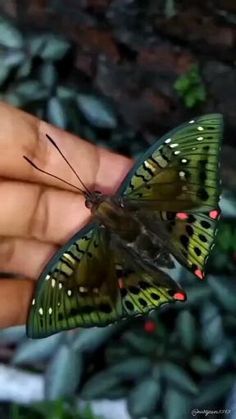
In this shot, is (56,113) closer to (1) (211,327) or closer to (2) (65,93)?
(2) (65,93)

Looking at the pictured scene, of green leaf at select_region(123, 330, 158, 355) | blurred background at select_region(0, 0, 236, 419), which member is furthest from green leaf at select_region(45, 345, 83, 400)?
green leaf at select_region(123, 330, 158, 355)

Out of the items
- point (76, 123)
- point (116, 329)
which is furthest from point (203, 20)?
point (116, 329)

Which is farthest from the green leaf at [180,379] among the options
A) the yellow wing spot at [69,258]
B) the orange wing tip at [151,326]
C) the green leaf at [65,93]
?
the green leaf at [65,93]

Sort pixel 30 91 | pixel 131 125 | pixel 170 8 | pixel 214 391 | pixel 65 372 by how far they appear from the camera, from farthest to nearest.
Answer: pixel 131 125 → pixel 30 91 → pixel 170 8 → pixel 65 372 → pixel 214 391

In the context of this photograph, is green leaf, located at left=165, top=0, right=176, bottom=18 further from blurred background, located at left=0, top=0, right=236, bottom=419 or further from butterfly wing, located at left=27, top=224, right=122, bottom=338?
butterfly wing, located at left=27, top=224, right=122, bottom=338

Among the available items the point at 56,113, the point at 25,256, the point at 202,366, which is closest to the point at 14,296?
the point at 25,256

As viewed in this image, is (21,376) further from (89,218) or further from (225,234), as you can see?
(89,218)
